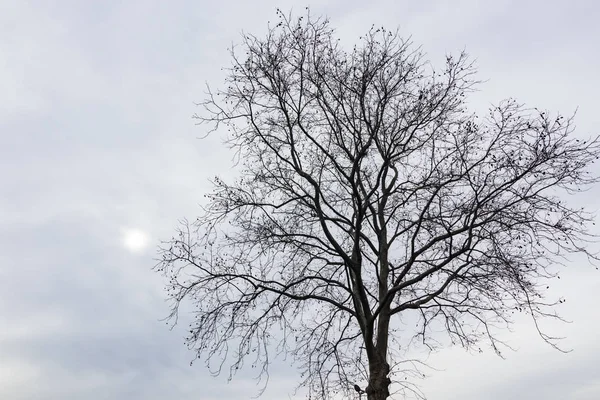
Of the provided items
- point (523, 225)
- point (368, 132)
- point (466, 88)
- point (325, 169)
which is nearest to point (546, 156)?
point (523, 225)

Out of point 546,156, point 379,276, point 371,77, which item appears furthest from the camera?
point 379,276

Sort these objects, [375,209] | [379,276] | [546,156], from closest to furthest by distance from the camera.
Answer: [546,156], [379,276], [375,209]

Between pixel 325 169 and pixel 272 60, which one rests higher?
pixel 272 60

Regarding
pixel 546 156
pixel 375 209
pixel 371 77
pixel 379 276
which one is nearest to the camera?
pixel 546 156

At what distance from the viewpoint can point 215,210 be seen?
490 inches

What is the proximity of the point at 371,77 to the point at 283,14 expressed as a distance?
2123 millimetres

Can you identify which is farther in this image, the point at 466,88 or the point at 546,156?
the point at 466,88

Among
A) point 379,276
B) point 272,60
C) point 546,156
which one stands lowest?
point 379,276

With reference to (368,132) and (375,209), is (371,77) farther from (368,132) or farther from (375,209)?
(375,209)

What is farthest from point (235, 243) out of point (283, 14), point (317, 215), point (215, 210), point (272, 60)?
point (283, 14)

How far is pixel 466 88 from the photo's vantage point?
39.1 feet

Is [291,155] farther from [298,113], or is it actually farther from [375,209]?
[375,209]

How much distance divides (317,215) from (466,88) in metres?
3.83

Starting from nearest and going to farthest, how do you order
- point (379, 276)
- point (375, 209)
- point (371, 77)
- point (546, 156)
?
point (546, 156)
point (371, 77)
point (379, 276)
point (375, 209)
